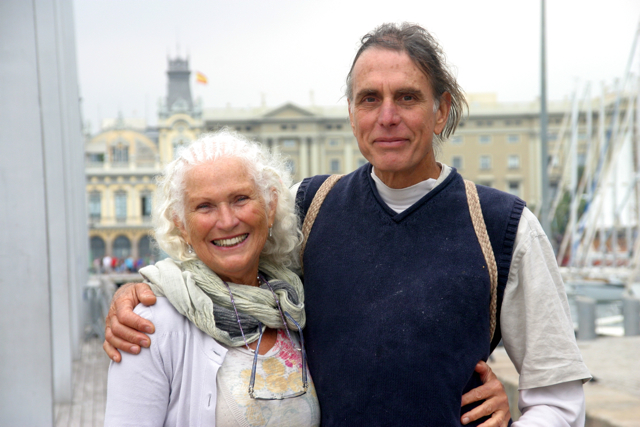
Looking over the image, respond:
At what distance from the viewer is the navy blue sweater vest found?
5.85ft

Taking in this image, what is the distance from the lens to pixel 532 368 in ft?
5.97

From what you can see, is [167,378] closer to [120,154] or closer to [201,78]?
[120,154]

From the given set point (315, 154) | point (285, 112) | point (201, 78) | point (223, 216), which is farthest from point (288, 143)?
point (223, 216)

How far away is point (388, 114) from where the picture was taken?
1.88 m

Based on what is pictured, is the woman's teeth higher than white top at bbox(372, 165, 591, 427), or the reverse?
the woman's teeth

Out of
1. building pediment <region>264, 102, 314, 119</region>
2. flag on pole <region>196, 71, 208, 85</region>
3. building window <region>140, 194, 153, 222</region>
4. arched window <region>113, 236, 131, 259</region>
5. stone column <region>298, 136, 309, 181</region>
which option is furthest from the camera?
building pediment <region>264, 102, 314, 119</region>

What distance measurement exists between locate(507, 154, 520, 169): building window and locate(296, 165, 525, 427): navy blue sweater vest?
234ft

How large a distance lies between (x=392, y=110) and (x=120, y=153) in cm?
6192

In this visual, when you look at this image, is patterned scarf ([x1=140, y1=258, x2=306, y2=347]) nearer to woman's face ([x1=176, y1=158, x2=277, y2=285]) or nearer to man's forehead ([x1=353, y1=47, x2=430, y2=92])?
woman's face ([x1=176, y1=158, x2=277, y2=285])

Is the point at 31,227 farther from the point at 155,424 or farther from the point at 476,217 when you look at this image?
the point at 476,217

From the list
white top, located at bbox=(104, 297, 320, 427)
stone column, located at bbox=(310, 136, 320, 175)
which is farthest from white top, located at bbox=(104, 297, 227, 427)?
stone column, located at bbox=(310, 136, 320, 175)

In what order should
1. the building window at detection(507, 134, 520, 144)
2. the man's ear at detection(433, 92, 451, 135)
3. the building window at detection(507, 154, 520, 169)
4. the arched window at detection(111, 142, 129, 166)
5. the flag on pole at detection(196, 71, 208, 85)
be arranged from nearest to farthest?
the man's ear at detection(433, 92, 451, 135), the arched window at detection(111, 142, 129, 166), the flag on pole at detection(196, 71, 208, 85), the building window at detection(507, 154, 520, 169), the building window at detection(507, 134, 520, 144)

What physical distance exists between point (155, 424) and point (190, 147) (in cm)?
75

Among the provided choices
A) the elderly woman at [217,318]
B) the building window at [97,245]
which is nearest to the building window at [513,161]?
the building window at [97,245]
